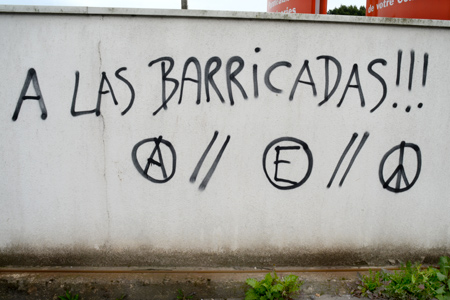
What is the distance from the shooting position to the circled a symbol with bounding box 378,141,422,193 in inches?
119

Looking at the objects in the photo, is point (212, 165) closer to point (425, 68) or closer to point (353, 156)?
point (353, 156)

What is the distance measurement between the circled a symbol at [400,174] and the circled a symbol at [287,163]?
2.19ft

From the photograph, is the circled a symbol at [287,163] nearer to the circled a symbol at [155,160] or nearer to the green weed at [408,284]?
the circled a symbol at [155,160]

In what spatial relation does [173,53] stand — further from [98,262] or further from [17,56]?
[98,262]

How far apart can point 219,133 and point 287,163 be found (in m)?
0.64

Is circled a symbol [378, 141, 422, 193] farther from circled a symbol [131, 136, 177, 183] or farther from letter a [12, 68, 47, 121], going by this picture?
letter a [12, 68, 47, 121]

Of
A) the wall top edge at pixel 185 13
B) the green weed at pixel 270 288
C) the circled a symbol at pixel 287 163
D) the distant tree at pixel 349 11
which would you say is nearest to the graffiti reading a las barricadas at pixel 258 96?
the circled a symbol at pixel 287 163

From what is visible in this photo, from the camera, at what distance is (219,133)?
2.91 meters

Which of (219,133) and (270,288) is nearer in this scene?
(270,288)

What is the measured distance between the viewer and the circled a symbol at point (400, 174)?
3.01 m

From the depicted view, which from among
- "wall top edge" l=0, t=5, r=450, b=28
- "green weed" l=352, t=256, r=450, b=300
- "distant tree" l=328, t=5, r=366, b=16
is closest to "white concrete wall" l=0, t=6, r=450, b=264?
"wall top edge" l=0, t=5, r=450, b=28

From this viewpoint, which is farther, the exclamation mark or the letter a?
the exclamation mark

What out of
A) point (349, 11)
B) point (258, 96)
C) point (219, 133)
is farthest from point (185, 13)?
point (349, 11)

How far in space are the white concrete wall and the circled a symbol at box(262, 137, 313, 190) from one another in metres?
0.01
